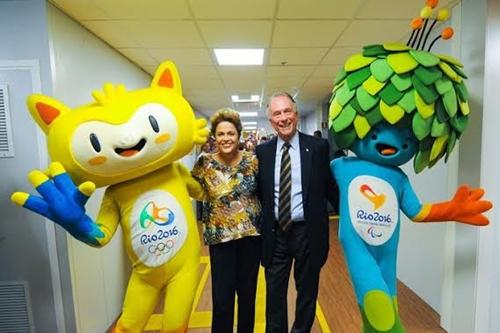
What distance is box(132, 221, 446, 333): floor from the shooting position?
223 cm

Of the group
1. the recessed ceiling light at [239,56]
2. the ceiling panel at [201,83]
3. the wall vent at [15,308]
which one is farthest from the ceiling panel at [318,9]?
the wall vent at [15,308]

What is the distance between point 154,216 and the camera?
130 centimetres

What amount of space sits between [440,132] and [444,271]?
134 centimetres

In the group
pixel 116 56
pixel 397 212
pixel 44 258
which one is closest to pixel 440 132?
pixel 397 212

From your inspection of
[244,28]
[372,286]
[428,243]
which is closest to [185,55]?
[244,28]

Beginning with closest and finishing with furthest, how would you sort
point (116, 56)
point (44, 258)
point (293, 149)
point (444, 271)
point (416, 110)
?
point (416, 110) → point (293, 149) → point (44, 258) → point (444, 271) → point (116, 56)

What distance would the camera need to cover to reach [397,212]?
1.35 metres

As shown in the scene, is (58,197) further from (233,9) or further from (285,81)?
(285,81)

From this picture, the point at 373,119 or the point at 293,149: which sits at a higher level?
the point at 373,119

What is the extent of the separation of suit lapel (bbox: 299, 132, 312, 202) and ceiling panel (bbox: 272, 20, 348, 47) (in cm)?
111

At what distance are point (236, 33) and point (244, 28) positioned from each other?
12 cm

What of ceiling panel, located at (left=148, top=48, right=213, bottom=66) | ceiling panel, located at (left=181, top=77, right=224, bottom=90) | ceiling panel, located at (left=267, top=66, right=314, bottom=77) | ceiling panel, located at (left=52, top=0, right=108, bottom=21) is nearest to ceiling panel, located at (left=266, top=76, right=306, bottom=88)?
ceiling panel, located at (left=267, top=66, right=314, bottom=77)

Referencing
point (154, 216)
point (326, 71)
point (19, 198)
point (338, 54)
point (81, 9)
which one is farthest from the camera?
point (326, 71)

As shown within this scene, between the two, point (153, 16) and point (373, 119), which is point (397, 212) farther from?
point (153, 16)
